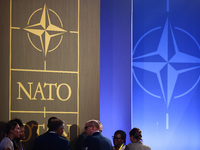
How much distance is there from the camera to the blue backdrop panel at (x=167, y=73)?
6926mm

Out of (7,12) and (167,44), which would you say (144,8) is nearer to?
(167,44)

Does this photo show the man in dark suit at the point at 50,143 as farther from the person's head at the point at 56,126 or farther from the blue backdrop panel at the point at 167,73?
the blue backdrop panel at the point at 167,73

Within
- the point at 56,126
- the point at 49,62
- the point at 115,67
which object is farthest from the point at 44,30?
the point at 56,126

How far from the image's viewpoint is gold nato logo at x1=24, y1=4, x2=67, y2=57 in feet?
18.5

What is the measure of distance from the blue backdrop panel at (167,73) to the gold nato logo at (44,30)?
1.74 m

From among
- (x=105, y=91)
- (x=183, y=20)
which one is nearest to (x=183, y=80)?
(x=183, y=20)

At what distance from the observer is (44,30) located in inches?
225

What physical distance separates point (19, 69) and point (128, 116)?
2.26 meters

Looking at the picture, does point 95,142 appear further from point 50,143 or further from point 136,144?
point 136,144

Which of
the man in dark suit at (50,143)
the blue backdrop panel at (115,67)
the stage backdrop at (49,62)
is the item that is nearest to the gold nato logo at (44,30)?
the stage backdrop at (49,62)

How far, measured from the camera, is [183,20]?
7.22 metres

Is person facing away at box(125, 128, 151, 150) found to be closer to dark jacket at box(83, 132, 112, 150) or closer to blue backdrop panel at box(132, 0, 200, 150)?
dark jacket at box(83, 132, 112, 150)

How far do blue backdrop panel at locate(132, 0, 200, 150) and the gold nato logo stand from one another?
5.71 ft

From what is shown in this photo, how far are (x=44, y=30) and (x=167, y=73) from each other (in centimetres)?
265
